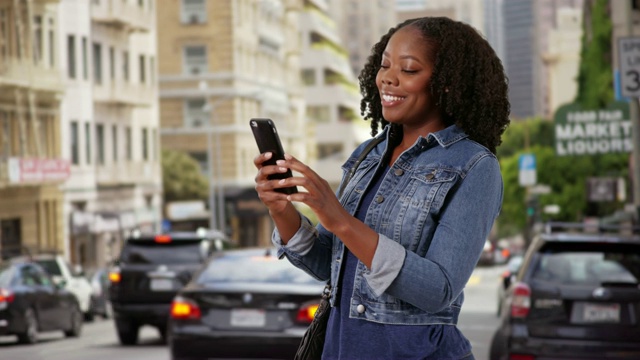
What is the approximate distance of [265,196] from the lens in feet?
12.3

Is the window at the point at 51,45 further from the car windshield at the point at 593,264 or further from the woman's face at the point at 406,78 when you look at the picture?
the woman's face at the point at 406,78

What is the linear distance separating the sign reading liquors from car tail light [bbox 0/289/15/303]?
17.2 meters

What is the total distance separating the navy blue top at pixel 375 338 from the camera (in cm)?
374

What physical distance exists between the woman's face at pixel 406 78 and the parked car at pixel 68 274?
2725cm

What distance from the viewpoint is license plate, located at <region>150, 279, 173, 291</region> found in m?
22.3

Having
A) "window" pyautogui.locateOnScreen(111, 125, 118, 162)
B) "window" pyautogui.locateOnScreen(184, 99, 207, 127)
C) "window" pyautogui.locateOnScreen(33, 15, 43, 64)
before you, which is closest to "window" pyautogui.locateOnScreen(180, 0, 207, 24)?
"window" pyautogui.locateOnScreen(184, 99, 207, 127)

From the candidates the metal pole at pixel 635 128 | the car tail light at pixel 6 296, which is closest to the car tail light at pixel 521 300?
the metal pole at pixel 635 128

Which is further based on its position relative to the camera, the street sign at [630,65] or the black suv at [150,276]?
the black suv at [150,276]

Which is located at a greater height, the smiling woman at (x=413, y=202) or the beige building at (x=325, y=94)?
the beige building at (x=325, y=94)

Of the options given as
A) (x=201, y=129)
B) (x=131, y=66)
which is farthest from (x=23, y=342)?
(x=201, y=129)

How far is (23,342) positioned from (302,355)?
21.1m

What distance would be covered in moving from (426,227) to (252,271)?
10.8 m

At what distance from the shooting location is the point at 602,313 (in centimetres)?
1172

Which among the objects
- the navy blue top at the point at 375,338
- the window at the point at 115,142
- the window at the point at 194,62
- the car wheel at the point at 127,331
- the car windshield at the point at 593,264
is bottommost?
the car wheel at the point at 127,331
